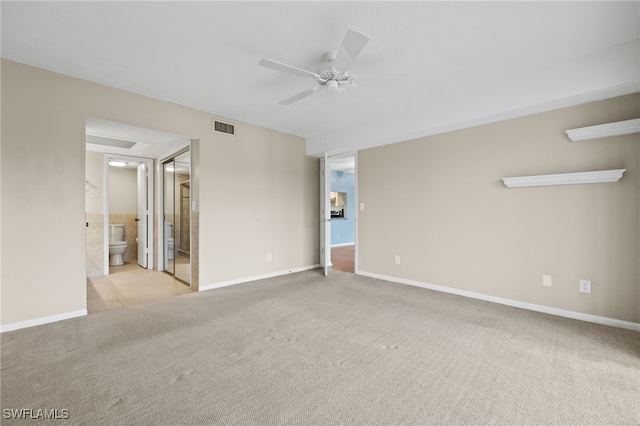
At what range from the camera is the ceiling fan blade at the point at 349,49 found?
190 centimetres

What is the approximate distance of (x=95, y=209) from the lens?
16.9ft

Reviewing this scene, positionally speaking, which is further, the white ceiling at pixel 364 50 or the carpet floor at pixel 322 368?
the white ceiling at pixel 364 50

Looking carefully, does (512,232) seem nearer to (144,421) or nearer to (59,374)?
(144,421)

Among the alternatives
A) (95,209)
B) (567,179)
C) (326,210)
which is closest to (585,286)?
(567,179)

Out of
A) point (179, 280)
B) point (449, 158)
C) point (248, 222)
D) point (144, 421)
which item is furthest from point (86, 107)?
point (449, 158)

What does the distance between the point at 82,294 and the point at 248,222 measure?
2141 millimetres

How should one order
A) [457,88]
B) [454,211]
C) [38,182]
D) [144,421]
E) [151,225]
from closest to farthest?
[144,421], [38,182], [457,88], [454,211], [151,225]

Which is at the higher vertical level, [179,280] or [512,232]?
[512,232]

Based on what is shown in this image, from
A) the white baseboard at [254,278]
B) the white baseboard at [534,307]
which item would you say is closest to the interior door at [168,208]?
the white baseboard at [254,278]

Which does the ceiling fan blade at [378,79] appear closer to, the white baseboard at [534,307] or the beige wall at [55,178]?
the beige wall at [55,178]

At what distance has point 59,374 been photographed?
1.93 m

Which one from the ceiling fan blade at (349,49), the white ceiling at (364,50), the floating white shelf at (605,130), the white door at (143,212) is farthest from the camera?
the white door at (143,212)

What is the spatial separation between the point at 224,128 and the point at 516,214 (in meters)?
3.96

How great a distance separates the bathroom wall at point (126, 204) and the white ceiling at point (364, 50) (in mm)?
3847
